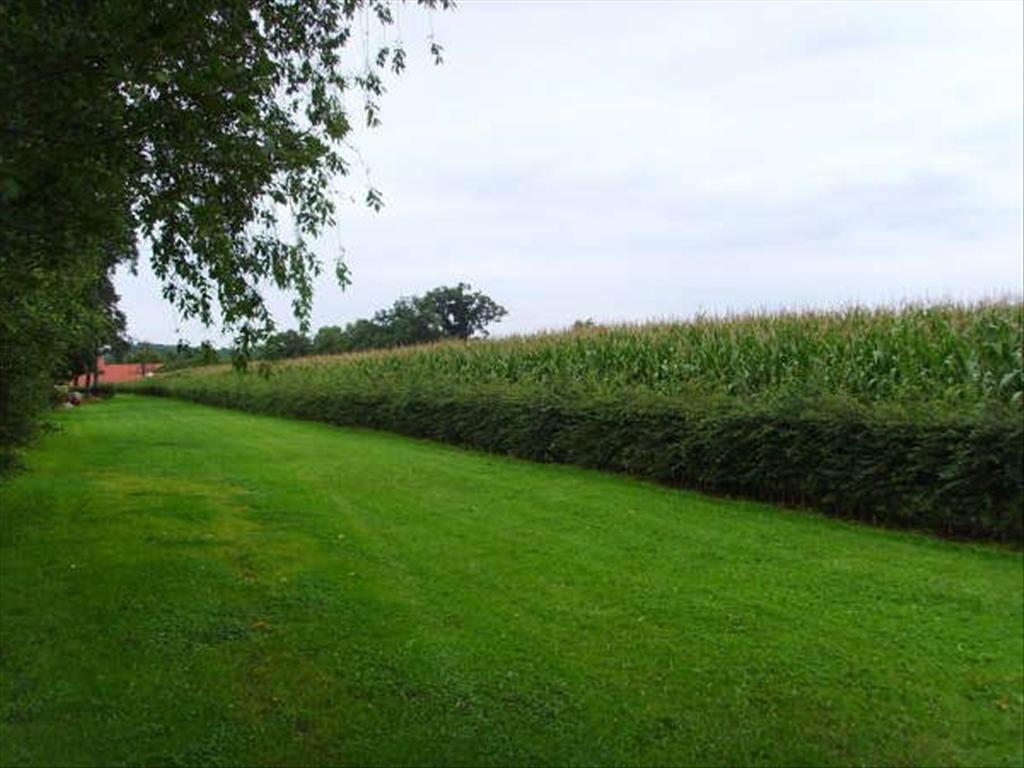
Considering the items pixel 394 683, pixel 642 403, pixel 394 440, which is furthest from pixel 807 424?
pixel 394 440

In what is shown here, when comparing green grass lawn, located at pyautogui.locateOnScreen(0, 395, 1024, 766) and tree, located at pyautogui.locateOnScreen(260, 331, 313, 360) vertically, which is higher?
tree, located at pyautogui.locateOnScreen(260, 331, 313, 360)

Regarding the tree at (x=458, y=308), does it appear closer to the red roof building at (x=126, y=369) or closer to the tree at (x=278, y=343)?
the red roof building at (x=126, y=369)

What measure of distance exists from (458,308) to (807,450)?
61624 mm

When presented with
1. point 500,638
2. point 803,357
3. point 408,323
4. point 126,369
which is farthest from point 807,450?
point 126,369

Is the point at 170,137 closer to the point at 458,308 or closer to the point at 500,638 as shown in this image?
the point at 500,638

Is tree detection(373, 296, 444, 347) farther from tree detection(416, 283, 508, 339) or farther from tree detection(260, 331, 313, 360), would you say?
tree detection(260, 331, 313, 360)

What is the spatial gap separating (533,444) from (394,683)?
11.5m

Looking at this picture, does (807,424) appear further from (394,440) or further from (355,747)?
(394,440)

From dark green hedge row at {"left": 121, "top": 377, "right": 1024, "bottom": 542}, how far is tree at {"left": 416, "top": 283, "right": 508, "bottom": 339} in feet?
172

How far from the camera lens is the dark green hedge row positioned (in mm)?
8836

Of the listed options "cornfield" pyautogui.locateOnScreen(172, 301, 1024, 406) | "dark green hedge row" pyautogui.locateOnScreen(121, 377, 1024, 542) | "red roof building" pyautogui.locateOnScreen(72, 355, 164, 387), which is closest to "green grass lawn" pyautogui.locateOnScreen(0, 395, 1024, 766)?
"dark green hedge row" pyautogui.locateOnScreen(121, 377, 1024, 542)

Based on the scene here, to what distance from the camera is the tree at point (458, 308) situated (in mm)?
70188

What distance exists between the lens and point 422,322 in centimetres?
6794

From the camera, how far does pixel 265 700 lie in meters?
5.39
